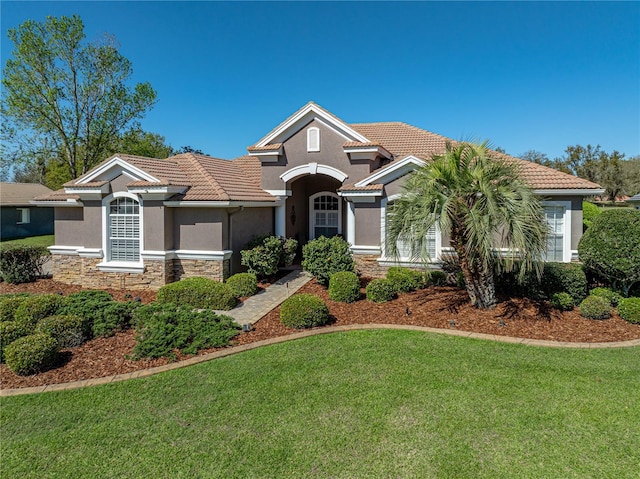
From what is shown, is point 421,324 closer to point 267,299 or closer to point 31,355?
point 267,299

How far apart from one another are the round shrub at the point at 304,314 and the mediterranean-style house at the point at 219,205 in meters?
4.95

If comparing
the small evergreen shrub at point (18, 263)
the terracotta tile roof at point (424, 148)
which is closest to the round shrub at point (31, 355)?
the small evergreen shrub at point (18, 263)

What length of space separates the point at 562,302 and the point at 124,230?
1540cm

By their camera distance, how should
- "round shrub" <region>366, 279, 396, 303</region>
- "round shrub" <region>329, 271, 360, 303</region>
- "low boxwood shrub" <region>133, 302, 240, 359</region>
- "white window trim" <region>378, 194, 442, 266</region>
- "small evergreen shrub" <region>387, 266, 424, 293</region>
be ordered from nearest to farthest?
"low boxwood shrub" <region>133, 302, 240, 359</region>, "round shrub" <region>366, 279, 396, 303</region>, "round shrub" <region>329, 271, 360, 303</region>, "small evergreen shrub" <region>387, 266, 424, 293</region>, "white window trim" <region>378, 194, 442, 266</region>

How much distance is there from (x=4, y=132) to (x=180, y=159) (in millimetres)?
20535

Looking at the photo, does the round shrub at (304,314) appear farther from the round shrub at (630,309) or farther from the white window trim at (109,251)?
the round shrub at (630,309)

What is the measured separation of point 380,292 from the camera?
461 inches

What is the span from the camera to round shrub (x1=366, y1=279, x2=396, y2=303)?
1170 centimetres

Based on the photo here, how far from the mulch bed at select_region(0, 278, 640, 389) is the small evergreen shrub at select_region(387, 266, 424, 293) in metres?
0.31

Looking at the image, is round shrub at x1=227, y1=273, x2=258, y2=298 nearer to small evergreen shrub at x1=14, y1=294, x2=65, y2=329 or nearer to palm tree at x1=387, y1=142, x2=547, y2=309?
small evergreen shrub at x1=14, y1=294, x2=65, y2=329

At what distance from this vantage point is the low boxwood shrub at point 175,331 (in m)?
8.27

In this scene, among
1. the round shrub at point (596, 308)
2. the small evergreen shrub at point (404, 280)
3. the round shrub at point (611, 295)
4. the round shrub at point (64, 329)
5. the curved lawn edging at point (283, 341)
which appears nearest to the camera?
the curved lawn edging at point (283, 341)

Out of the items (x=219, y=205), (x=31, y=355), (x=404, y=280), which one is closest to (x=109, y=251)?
(x=219, y=205)

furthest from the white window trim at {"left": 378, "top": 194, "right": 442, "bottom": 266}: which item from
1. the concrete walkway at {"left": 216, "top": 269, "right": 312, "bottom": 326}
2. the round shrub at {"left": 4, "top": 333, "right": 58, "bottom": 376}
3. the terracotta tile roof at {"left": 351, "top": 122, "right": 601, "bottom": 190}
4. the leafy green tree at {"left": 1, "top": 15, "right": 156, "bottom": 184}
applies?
the leafy green tree at {"left": 1, "top": 15, "right": 156, "bottom": 184}
